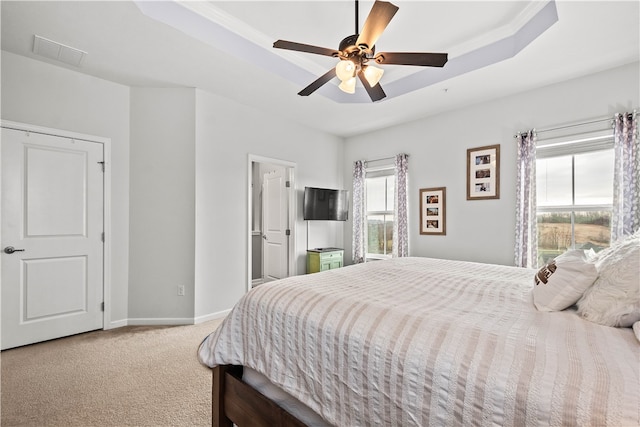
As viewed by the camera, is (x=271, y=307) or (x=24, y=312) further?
(x=24, y=312)

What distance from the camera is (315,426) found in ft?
4.02

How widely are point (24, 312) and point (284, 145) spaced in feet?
11.5

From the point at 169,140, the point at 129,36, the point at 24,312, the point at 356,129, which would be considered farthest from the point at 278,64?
the point at 24,312

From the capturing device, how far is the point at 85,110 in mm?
3100

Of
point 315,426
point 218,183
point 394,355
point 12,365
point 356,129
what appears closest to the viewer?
point 394,355

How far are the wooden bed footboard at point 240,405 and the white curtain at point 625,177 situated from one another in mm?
3542

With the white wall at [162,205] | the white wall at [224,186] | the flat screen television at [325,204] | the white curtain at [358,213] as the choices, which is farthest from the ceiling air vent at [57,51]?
the white curtain at [358,213]

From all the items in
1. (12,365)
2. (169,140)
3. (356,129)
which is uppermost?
(356,129)

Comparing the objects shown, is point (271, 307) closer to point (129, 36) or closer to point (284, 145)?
point (129, 36)

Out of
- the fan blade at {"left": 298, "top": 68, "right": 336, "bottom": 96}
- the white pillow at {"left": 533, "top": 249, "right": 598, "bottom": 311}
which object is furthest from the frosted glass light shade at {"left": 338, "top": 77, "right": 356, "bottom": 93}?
the white pillow at {"left": 533, "top": 249, "right": 598, "bottom": 311}

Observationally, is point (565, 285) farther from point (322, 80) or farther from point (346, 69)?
point (322, 80)

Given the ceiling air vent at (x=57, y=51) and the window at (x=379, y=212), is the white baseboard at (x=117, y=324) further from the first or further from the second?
the window at (x=379, y=212)

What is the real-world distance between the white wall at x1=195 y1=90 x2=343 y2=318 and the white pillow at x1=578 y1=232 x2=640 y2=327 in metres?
3.42

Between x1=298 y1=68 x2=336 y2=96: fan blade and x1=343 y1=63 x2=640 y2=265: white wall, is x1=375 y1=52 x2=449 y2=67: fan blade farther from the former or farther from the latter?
x1=343 y1=63 x2=640 y2=265: white wall
